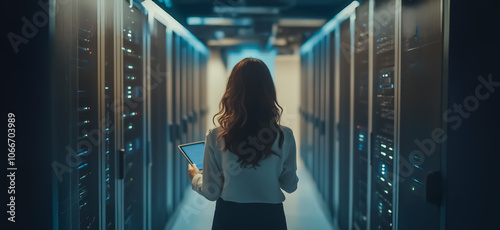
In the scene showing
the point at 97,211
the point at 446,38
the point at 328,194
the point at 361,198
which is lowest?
the point at 328,194

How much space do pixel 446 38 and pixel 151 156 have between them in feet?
7.51

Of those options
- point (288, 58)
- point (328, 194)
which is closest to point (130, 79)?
point (328, 194)

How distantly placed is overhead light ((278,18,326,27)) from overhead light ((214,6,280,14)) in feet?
1.49

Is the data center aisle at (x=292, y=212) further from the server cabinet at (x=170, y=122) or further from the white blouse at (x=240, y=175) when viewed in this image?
the white blouse at (x=240, y=175)

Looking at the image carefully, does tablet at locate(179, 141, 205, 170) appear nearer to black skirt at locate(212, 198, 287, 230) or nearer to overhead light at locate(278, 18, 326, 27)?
black skirt at locate(212, 198, 287, 230)

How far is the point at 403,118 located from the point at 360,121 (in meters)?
0.82

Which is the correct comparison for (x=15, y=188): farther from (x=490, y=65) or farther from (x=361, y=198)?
(x=361, y=198)

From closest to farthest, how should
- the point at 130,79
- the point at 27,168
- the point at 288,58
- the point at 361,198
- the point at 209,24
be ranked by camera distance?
the point at 27,168
the point at 130,79
the point at 361,198
the point at 209,24
the point at 288,58

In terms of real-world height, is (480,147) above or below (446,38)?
below

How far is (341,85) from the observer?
3248 mm

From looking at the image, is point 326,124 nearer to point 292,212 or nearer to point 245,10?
point 292,212

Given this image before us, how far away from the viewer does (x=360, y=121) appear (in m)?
2.66

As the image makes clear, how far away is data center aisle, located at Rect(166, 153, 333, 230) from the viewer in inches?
137

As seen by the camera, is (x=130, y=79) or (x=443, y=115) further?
(x=130, y=79)
